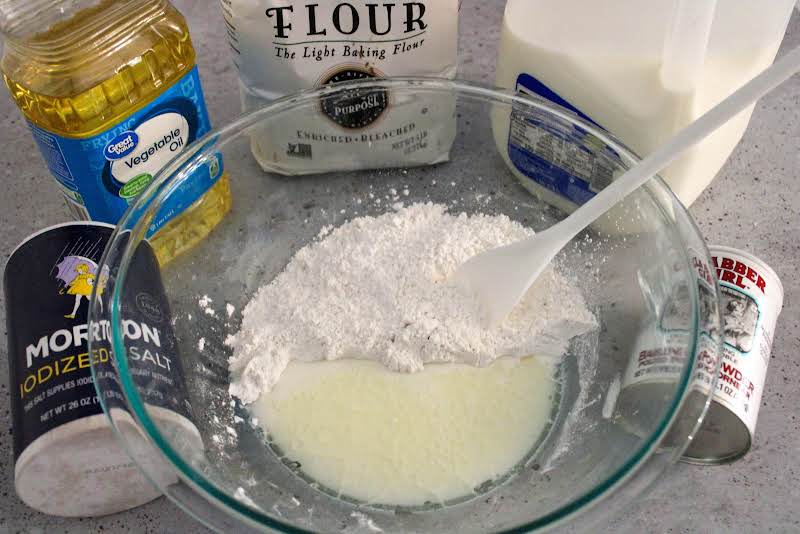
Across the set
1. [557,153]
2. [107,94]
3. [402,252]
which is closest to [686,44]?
[557,153]

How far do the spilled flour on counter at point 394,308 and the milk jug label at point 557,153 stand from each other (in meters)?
0.06

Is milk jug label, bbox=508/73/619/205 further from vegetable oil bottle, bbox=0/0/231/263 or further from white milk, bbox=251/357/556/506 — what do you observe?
vegetable oil bottle, bbox=0/0/231/263

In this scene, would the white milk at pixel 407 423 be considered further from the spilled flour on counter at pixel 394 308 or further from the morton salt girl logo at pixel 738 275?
the morton salt girl logo at pixel 738 275

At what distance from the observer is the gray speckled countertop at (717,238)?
26.7 inches

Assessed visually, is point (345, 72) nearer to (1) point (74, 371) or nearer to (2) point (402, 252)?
(2) point (402, 252)

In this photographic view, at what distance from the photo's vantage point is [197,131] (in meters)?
0.78

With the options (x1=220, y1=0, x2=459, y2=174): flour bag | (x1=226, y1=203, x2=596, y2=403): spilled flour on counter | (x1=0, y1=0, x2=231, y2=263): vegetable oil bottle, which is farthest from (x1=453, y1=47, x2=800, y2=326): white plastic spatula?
(x1=0, y1=0, x2=231, y2=263): vegetable oil bottle

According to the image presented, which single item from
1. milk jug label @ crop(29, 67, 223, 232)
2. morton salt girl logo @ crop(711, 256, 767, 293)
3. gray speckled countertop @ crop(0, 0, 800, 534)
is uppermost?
milk jug label @ crop(29, 67, 223, 232)

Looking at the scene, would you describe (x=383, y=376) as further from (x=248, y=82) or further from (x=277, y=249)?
(x=248, y=82)

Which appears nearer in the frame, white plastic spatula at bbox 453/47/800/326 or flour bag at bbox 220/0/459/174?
white plastic spatula at bbox 453/47/800/326

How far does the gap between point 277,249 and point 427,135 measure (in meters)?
0.19

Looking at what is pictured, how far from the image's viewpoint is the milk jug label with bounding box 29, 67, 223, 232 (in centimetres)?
70

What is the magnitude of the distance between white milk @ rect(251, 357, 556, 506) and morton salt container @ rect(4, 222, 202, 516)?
0.10 m

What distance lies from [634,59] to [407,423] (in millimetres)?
368
